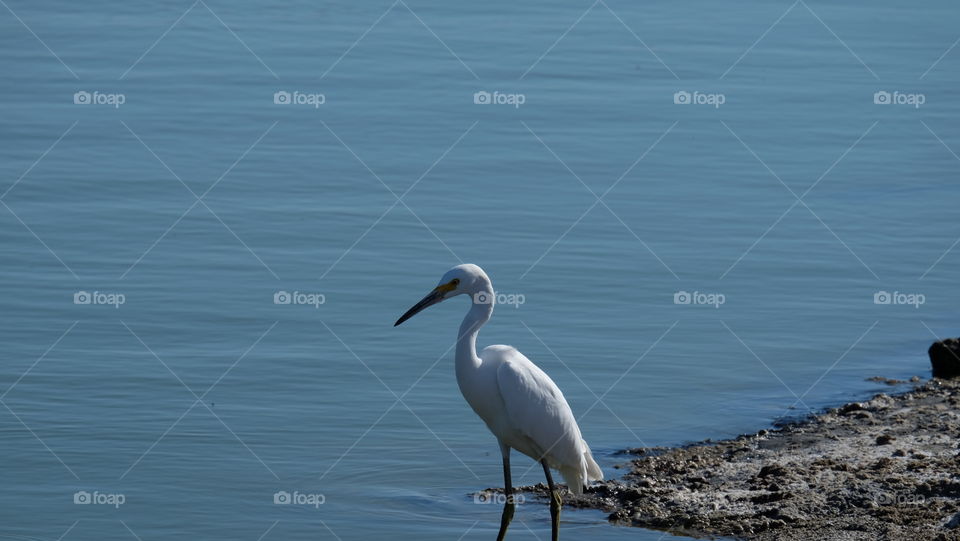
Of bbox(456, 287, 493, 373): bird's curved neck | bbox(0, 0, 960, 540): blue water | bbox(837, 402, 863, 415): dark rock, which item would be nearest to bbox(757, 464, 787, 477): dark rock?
bbox(0, 0, 960, 540): blue water

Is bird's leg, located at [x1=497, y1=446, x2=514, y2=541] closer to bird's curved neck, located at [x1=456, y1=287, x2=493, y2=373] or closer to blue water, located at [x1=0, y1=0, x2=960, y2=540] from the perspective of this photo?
blue water, located at [x1=0, y1=0, x2=960, y2=540]

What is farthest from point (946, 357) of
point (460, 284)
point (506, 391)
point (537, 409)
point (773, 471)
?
point (460, 284)

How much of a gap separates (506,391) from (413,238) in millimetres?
6707

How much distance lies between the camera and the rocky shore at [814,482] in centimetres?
1062

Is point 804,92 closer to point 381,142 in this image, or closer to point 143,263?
point 381,142

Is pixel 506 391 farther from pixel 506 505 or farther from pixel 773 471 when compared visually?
pixel 773 471

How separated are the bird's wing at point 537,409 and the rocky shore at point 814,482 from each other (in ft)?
2.52

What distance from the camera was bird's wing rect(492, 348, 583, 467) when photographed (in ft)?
34.8

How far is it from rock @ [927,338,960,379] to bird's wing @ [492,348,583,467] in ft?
15.7

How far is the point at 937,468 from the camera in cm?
1153

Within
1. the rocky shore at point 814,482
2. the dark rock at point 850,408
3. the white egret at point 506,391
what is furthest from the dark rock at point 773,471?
→ the dark rock at point 850,408

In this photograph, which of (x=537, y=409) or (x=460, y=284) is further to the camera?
(x=537, y=409)

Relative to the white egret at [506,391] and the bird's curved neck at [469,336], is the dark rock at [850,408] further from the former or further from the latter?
the bird's curved neck at [469,336]

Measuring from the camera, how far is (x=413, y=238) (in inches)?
676
